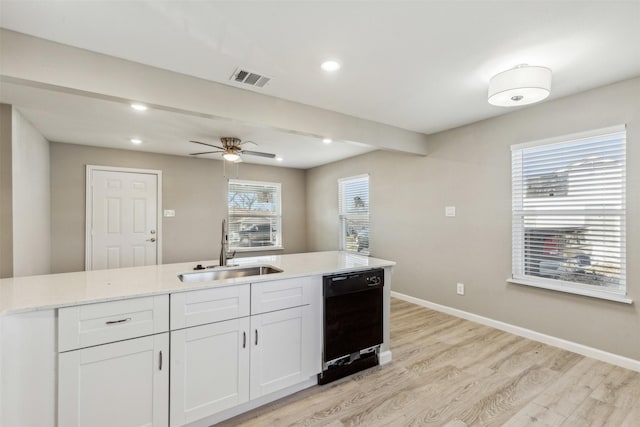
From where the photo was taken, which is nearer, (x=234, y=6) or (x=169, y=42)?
(x=234, y=6)

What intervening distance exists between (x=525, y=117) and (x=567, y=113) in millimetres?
357

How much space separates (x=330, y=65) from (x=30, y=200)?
11.8 feet

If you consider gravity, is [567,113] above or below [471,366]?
above

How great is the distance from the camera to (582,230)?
2.71 meters

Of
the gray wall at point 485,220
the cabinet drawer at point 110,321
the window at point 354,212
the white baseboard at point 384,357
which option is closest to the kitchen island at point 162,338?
the cabinet drawer at point 110,321

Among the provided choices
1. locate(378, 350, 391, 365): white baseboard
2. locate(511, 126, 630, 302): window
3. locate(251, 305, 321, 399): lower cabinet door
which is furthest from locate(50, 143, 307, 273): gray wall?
locate(511, 126, 630, 302): window

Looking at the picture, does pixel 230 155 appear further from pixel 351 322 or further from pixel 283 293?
pixel 351 322

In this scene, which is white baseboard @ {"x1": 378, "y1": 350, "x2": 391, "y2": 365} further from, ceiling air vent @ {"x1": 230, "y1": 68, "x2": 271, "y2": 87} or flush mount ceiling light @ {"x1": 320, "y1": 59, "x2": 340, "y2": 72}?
ceiling air vent @ {"x1": 230, "y1": 68, "x2": 271, "y2": 87}

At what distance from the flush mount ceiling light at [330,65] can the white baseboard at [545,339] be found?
3.24m

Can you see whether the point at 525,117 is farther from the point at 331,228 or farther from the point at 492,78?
the point at 331,228

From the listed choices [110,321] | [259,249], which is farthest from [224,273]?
[259,249]

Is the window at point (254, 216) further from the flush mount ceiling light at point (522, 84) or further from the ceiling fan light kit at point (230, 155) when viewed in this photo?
the flush mount ceiling light at point (522, 84)

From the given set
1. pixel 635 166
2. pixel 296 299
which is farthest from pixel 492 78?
pixel 296 299

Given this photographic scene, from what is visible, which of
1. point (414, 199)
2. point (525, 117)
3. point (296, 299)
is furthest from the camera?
Answer: point (414, 199)
